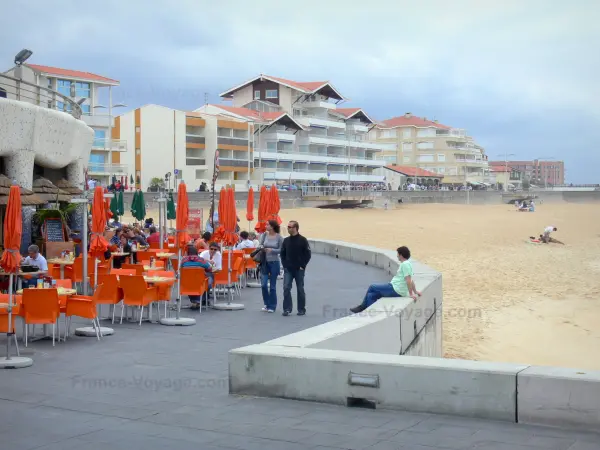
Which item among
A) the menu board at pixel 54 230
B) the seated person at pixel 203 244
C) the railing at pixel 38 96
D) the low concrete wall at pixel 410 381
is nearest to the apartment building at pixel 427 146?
the railing at pixel 38 96


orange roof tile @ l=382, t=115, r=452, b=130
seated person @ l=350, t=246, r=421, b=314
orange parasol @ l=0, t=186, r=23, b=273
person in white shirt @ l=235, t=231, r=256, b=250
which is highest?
orange roof tile @ l=382, t=115, r=452, b=130

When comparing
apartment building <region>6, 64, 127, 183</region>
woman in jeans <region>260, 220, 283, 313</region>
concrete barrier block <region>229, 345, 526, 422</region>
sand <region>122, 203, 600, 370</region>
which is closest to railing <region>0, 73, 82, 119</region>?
woman in jeans <region>260, 220, 283, 313</region>

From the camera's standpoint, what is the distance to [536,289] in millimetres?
21344

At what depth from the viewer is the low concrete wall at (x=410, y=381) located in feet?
17.6

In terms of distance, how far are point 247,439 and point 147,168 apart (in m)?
65.3

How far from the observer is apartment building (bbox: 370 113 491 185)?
123 m

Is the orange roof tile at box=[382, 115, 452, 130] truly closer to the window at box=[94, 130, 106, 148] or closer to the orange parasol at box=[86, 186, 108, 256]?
the window at box=[94, 130, 106, 148]

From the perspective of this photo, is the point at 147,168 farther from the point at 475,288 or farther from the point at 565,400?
the point at 565,400

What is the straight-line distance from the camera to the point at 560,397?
5.36m

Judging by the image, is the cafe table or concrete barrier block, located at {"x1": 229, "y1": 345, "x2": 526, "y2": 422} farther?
the cafe table

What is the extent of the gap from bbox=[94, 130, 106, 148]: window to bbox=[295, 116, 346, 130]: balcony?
28.3m

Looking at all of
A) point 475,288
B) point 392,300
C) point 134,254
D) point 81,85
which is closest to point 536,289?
point 475,288

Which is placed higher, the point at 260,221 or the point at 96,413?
the point at 260,221

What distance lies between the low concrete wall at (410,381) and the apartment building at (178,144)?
60.4m
